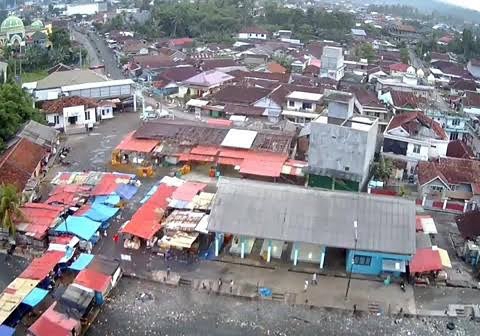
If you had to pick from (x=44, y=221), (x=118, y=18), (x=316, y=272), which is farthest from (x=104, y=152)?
(x=118, y=18)

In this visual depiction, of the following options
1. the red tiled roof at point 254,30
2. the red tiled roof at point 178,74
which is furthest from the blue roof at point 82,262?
the red tiled roof at point 254,30

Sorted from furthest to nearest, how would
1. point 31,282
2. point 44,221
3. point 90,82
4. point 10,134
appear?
point 90,82, point 10,134, point 44,221, point 31,282

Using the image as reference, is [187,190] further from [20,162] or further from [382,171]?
[382,171]

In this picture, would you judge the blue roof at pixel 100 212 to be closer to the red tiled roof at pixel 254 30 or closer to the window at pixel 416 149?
the window at pixel 416 149

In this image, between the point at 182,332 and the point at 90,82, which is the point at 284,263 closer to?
the point at 182,332

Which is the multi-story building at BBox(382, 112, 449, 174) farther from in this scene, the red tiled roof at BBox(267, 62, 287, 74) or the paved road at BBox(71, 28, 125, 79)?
the paved road at BBox(71, 28, 125, 79)

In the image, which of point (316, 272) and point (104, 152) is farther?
point (104, 152)

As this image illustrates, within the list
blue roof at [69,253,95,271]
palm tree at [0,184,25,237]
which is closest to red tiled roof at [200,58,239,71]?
palm tree at [0,184,25,237]
